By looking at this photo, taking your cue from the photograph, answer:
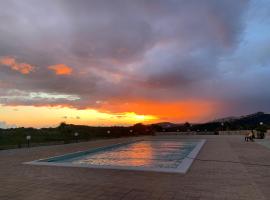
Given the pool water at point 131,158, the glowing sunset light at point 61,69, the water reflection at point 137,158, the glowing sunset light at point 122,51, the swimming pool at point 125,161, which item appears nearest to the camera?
the swimming pool at point 125,161

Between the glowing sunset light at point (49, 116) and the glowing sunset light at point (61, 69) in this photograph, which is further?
the glowing sunset light at point (49, 116)

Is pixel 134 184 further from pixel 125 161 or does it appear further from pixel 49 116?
pixel 49 116

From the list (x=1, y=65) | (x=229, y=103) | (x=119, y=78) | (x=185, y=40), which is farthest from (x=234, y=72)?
(x=1, y=65)

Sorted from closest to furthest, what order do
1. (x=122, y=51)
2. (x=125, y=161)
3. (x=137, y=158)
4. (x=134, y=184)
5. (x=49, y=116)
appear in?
(x=134, y=184)
(x=125, y=161)
(x=137, y=158)
(x=122, y=51)
(x=49, y=116)

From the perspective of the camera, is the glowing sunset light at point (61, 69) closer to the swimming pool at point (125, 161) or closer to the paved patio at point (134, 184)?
the swimming pool at point (125, 161)

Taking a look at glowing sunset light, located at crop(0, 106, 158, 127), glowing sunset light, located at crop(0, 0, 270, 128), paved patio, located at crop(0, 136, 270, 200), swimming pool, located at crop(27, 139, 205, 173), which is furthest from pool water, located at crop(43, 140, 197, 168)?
glowing sunset light, located at crop(0, 106, 158, 127)

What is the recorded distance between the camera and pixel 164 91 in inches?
899

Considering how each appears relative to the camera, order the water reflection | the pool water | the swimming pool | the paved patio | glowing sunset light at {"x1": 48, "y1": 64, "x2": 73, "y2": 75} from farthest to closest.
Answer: glowing sunset light at {"x1": 48, "y1": 64, "x2": 73, "y2": 75} → the water reflection → the pool water → the swimming pool → the paved patio

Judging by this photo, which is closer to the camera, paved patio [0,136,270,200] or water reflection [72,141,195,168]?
paved patio [0,136,270,200]

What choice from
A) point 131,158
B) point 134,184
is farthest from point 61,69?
point 134,184

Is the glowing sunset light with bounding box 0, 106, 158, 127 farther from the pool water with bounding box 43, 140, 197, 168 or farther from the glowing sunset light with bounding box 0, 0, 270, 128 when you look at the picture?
the pool water with bounding box 43, 140, 197, 168

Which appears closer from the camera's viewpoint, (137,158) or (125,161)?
(125,161)

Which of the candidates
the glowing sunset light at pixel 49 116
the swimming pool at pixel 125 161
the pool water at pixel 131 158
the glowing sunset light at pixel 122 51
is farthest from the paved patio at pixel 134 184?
the glowing sunset light at pixel 49 116

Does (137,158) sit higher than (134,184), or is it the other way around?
(134,184)
